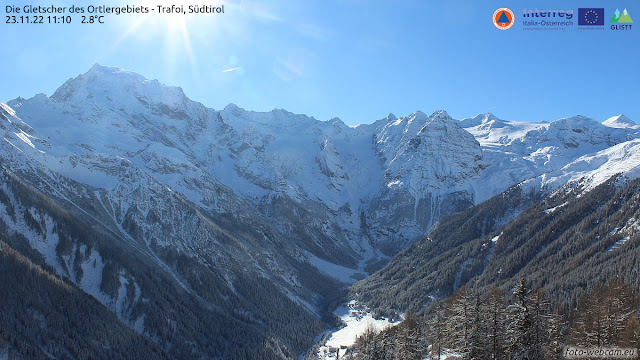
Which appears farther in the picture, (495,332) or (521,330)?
(495,332)

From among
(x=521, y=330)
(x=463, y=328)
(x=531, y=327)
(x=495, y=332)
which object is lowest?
(x=463, y=328)

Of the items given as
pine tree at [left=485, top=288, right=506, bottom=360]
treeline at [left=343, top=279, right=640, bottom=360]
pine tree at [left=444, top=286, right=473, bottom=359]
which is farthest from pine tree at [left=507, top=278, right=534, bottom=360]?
pine tree at [left=444, top=286, right=473, bottom=359]

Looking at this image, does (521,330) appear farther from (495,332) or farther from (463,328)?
(463,328)

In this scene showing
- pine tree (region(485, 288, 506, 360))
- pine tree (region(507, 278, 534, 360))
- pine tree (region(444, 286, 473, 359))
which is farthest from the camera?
pine tree (region(444, 286, 473, 359))

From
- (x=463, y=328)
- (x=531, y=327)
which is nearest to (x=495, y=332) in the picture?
(x=463, y=328)

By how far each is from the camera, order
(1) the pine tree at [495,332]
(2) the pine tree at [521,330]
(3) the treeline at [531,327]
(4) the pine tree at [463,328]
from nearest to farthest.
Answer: (2) the pine tree at [521,330] → (3) the treeline at [531,327] → (1) the pine tree at [495,332] → (4) the pine tree at [463,328]

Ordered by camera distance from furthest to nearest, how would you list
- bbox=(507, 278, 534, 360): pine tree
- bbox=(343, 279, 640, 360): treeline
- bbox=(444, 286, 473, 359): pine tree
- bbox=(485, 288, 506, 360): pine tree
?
bbox=(444, 286, 473, 359): pine tree, bbox=(485, 288, 506, 360): pine tree, bbox=(343, 279, 640, 360): treeline, bbox=(507, 278, 534, 360): pine tree

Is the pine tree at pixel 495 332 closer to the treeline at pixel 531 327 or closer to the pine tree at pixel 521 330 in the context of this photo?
the treeline at pixel 531 327

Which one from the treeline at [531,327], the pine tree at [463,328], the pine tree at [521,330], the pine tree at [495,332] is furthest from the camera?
the pine tree at [463,328]

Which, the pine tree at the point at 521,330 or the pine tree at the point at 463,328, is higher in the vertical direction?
the pine tree at the point at 521,330

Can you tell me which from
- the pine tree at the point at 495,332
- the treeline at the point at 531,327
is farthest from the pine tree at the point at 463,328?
the pine tree at the point at 495,332

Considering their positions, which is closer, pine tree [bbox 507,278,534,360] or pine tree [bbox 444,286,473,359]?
pine tree [bbox 507,278,534,360]

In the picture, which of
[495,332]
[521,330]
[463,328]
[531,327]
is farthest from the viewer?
[463,328]

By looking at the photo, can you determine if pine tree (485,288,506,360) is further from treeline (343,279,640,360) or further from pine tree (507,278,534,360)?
pine tree (507,278,534,360)
